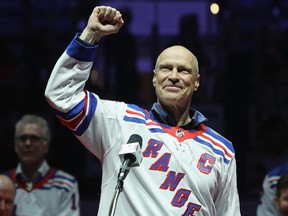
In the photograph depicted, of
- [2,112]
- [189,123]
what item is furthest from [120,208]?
[2,112]

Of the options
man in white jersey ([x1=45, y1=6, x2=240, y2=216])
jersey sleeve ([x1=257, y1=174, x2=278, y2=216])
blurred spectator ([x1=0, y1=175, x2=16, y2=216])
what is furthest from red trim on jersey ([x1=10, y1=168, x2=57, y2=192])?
man in white jersey ([x1=45, y1=6, x2=240, y2=216])

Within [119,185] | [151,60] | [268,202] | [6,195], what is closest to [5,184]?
[6,195]

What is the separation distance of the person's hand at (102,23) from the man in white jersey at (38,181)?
8.38ft

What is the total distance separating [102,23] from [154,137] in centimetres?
56

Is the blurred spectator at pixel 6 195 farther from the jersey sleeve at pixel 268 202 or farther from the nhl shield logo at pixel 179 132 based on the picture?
the jersey sleeve at pixel 268 202

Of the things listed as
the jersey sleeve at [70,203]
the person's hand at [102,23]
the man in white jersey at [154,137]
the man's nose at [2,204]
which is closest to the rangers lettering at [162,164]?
the man in white jersey at [154,137]

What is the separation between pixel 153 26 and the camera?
8.25m

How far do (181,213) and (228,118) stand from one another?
4037 millimetres

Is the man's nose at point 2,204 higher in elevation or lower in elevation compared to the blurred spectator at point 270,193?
higher

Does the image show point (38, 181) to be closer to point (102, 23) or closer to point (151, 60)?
point (151, 60)

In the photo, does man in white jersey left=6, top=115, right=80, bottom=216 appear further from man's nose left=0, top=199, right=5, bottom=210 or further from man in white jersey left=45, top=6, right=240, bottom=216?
man in white jersey left=45, top=6, right=240, bottom=216

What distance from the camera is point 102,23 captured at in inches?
146

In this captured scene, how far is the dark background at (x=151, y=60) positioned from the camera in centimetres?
770

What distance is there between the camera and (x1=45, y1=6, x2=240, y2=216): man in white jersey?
12.0ft
